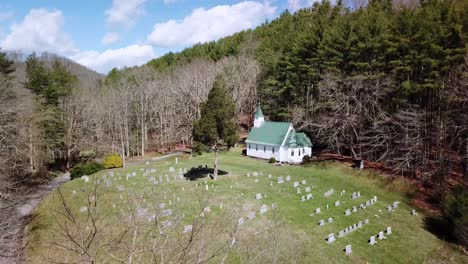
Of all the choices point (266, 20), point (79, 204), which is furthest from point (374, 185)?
point (266, 20)

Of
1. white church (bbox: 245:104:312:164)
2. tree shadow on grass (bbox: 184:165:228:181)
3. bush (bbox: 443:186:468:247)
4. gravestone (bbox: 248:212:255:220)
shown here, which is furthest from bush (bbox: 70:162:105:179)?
bush (bbox: 443:186:468:247)

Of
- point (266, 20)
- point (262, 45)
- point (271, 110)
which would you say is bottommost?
point (271, 110)

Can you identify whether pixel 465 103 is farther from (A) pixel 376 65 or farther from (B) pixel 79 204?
(B) pixel 79 204

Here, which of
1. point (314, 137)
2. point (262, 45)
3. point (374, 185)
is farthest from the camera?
point (262, 45)

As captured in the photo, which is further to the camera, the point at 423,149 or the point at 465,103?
the point at 423,149

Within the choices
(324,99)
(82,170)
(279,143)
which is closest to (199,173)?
(279,143)

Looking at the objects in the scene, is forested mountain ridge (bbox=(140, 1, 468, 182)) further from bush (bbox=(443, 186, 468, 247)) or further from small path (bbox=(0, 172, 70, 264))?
small path (bbox=(0, 172, 70, 264))
